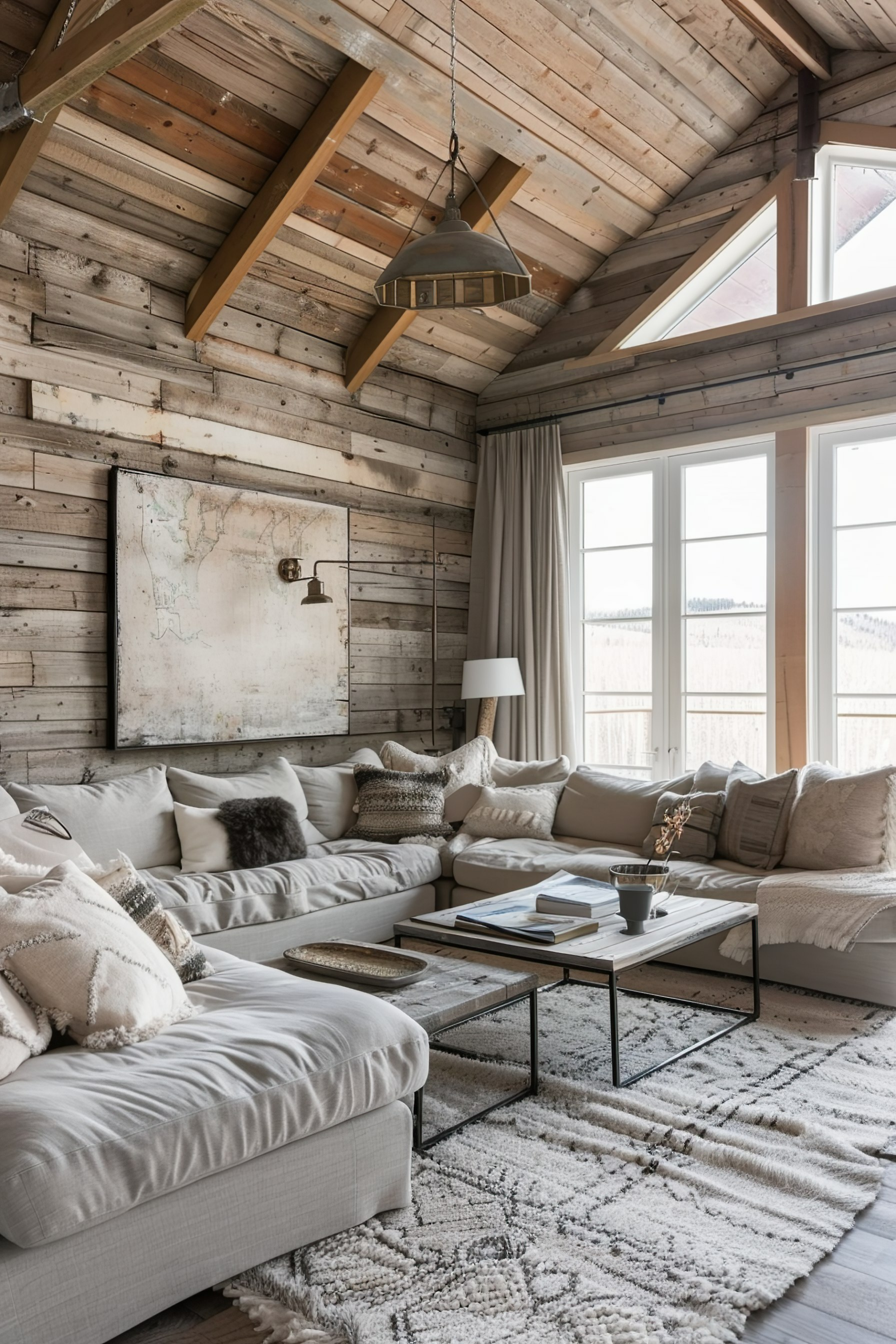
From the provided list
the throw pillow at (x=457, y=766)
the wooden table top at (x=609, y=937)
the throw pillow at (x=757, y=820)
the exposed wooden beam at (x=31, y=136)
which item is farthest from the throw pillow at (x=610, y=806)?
the exposed wooden beam at (x=31, y=136)

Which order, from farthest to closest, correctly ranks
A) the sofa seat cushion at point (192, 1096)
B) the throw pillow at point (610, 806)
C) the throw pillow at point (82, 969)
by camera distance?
the throw pillow at point (610, 806), the throw pillow at point (82, 969), the sofa seat cushion at point (192, 1096)

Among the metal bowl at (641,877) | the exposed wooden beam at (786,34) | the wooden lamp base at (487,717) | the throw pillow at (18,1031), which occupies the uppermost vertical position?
the exposed wooden beam at (786,34)

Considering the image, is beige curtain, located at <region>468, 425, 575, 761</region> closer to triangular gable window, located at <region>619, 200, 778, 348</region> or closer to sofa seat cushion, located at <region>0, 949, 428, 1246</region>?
triangular gable window, located at <region>619, 200, 778, 348</region>

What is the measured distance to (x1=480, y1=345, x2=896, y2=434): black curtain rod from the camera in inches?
191

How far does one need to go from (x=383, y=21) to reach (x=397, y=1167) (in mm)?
3918

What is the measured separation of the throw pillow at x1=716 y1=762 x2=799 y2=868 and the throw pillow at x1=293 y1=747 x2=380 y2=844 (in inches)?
66.4

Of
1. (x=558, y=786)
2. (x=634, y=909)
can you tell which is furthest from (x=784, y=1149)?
(x=558, y=786)

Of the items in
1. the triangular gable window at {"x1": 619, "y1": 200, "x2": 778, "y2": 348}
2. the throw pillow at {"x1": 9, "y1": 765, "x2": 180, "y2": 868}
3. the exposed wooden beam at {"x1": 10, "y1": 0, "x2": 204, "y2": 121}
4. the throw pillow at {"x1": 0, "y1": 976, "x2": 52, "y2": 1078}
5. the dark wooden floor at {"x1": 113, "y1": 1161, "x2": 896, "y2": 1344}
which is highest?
the triangular gable window at {"x1": 619, "y1": 200, "x2": 778, "y2": 348}

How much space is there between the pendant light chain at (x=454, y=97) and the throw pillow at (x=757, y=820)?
8.51 ft

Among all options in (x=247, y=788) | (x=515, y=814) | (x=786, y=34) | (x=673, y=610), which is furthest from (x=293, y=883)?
(x=786, y=34)

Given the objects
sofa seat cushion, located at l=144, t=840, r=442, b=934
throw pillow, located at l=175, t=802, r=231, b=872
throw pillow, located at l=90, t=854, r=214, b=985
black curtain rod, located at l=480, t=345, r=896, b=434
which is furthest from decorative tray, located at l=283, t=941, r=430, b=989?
black curtain rod, located at l=480, t=345, r=896, b=434

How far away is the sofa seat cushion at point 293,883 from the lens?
12.0 feet

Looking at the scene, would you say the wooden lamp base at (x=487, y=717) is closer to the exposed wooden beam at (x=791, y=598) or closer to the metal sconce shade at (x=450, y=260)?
the exposed wooden beam at (x=791, y=598)

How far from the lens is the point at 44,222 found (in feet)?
13.3
